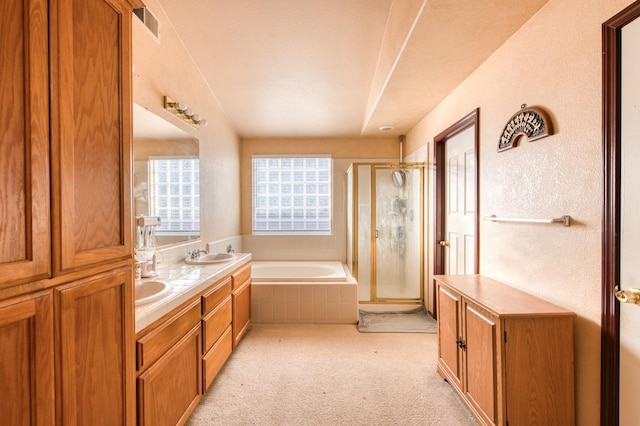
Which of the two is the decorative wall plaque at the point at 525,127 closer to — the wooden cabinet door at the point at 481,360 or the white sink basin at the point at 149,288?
the wooden cabinet door at the point at 481,360

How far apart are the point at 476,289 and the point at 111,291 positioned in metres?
1.81

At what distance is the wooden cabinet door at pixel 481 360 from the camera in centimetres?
145

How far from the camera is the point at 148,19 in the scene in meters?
1.90

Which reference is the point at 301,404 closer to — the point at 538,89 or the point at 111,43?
the point at 111,43

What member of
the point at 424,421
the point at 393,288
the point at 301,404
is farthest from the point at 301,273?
the point at 424,421

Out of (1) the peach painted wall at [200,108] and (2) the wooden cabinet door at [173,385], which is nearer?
(2) the wooden cabinet door at [173,385]

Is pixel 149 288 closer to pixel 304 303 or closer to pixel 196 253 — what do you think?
pixel 196 253

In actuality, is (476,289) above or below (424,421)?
above

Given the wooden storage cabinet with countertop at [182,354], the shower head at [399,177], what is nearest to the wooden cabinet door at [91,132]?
the wooden storage cabinet with countertop at [182,354]

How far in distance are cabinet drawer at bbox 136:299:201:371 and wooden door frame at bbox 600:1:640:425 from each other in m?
1.89

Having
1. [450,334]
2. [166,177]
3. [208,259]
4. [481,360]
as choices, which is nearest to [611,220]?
[481,360]

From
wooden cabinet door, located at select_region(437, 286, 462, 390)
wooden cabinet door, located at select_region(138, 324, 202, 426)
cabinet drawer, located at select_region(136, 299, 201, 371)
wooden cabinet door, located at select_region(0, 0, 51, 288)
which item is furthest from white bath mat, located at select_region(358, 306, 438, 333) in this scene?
wooden cabinet door, located at select_region(0, 0, 51, 288)

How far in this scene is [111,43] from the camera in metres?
1.00

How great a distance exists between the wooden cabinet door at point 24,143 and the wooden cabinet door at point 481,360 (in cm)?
174
